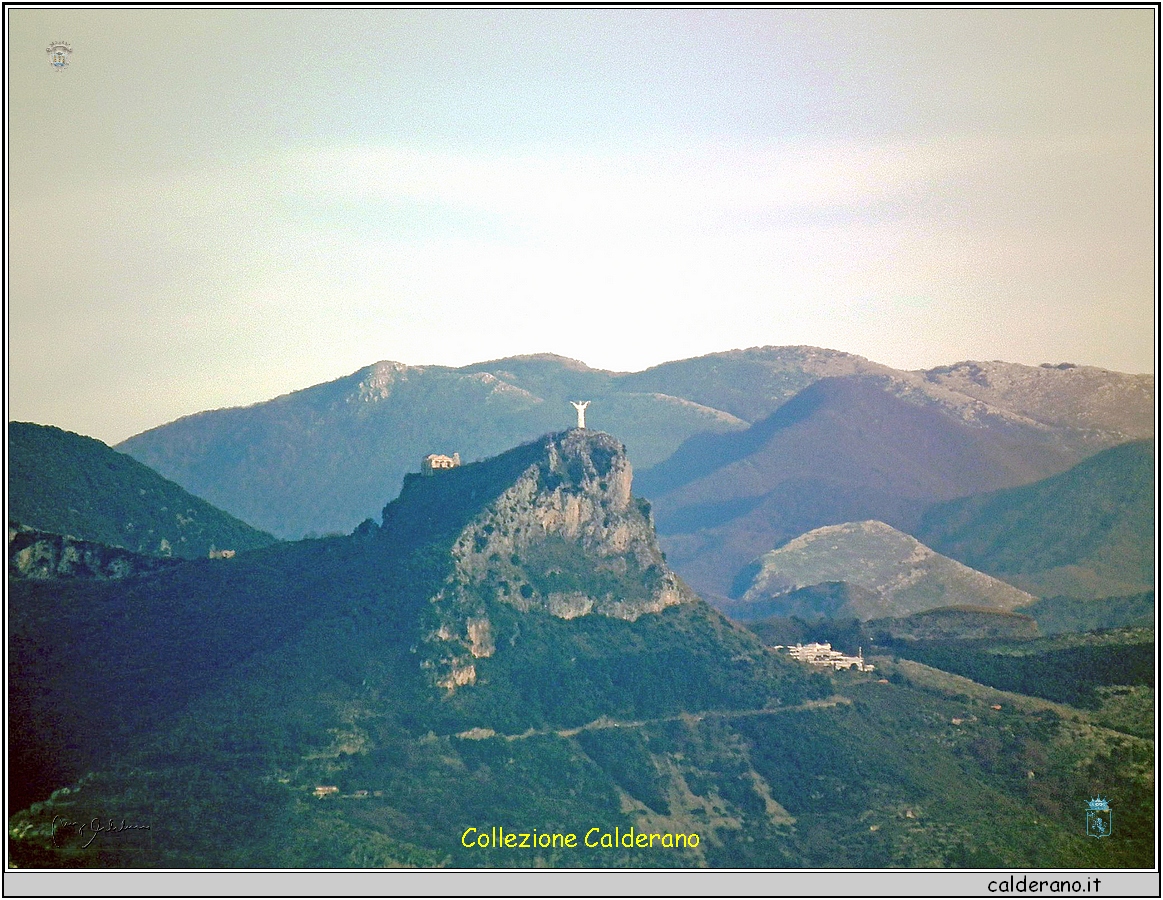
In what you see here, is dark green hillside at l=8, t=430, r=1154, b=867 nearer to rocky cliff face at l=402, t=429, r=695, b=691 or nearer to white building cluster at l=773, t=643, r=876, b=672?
rocky cliff face at l=402, t=429, r=695, b=691

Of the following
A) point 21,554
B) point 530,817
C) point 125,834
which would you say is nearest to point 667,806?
point 530,817

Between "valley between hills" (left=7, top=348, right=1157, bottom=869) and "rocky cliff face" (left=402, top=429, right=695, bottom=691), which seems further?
"rocky cliff face" (left=402, top=429, right=695, bottom=691)

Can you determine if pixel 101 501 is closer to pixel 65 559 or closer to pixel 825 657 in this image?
pixel 65 559

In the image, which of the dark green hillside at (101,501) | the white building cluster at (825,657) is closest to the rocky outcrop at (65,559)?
the dark green hillside at (101,501)

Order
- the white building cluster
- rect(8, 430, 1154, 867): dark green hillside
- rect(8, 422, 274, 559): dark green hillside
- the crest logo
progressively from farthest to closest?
rect(8, 422, 274, 559): dark green hillside < the white building cluster < the crest logo < rect(8, 430, 1154, 867): dark green hillside

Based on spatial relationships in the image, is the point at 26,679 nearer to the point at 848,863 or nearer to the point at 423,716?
the point at 423,716
